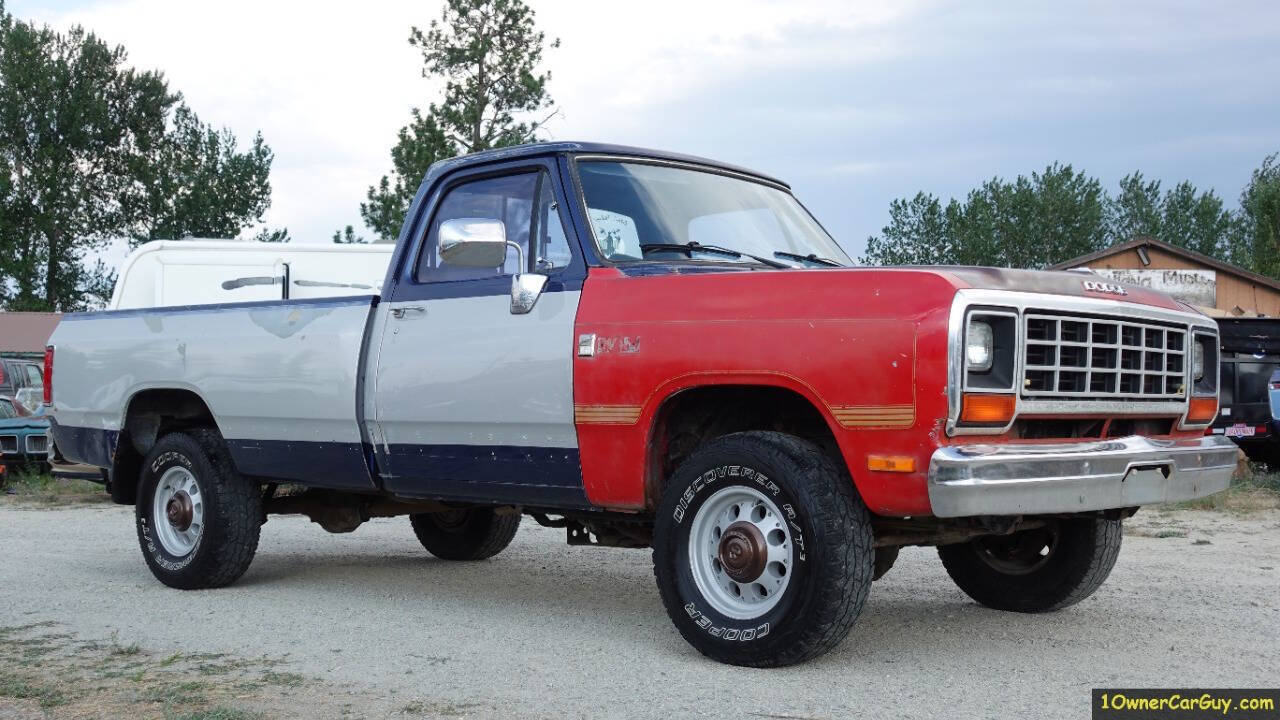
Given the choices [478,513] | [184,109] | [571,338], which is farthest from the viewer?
[184,109]

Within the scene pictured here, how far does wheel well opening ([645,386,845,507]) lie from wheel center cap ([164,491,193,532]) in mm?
3213

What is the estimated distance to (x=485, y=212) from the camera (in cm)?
639

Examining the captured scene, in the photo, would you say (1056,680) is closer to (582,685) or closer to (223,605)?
(582,685)

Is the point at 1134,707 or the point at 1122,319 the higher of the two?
the point at 1122,319

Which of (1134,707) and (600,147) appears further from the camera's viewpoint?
(600,147)

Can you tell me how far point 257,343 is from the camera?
7.02 m

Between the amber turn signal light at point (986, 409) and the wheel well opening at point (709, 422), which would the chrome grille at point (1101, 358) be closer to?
the amber turn signal light at point (986, 409)

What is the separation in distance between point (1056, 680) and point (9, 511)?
1081cm

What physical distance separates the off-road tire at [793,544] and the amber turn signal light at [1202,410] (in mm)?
1671

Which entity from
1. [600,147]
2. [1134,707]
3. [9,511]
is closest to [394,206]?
[9,511]

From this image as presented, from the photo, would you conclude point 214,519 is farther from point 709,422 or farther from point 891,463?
point 891,463

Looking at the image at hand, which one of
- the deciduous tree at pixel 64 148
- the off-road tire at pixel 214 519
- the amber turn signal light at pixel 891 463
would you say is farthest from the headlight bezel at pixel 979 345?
the deciduous tree at pixel 64 148

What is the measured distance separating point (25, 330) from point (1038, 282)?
38.9 metres

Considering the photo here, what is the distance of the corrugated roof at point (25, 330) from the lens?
124 feet
